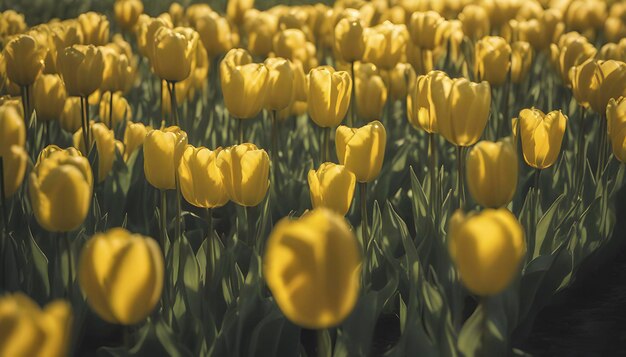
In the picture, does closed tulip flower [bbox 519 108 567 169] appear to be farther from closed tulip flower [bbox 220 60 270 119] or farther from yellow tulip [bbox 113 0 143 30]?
yellow tulip [bbox 113 0 143 30]

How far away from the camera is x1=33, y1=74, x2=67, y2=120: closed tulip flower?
3500mm

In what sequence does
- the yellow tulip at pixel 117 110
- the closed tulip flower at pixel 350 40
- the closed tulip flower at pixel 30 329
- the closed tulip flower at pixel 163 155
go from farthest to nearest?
the yellow tulip at pixel 117 110 < the closed tulip flower at pixel 350 40 < the closed tulip flower at pixel 163 155 < the closed tulip flower at pixel 30 329

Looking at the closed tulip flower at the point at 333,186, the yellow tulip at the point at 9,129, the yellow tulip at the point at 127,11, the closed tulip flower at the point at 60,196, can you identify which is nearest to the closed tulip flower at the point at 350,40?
the closed tulip flower at the point at 333,186

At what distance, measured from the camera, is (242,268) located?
2770mm

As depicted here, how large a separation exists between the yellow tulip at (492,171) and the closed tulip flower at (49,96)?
2000mm

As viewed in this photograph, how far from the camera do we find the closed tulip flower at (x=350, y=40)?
12.8 feet

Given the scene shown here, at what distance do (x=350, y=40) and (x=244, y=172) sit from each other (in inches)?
→ 67.6

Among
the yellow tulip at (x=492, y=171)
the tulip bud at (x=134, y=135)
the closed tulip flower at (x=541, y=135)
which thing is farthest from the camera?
the tulip bud at (x=134, y=135)

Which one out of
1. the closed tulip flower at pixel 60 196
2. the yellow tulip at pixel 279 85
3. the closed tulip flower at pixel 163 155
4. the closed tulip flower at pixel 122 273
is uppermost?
the closed tulip flower at pixel 122 273

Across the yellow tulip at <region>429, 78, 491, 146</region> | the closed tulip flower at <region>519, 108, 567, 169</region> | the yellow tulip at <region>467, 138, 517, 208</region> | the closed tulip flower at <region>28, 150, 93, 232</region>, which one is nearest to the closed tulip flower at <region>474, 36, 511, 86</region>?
the closed tulip flower at <region>519, 108, 567, 169</region>

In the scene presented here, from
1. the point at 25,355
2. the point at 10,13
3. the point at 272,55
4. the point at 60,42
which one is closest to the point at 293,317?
the point at 25,355

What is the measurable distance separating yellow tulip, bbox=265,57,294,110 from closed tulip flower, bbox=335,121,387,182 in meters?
0.85

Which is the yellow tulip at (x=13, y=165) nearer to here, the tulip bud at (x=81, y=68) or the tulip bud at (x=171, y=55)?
the tulip bud at (x=81, y=68)

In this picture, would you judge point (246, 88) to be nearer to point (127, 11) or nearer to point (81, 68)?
point (81, 68)
